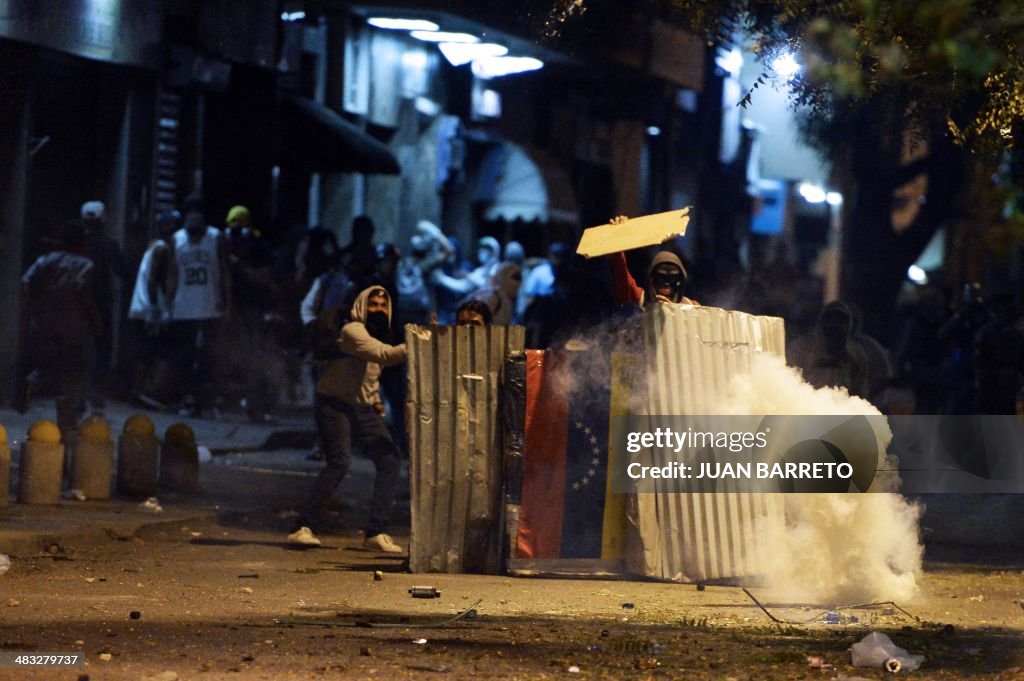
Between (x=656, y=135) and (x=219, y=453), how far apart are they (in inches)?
1003

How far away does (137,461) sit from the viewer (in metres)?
12.2

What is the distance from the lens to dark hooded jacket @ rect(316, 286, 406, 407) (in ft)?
34.4

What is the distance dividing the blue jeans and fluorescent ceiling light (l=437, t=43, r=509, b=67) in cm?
1388

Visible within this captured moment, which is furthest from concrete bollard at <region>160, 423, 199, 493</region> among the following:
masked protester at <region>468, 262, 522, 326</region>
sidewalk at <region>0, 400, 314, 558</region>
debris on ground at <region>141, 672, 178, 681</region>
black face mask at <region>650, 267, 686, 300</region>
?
debris on ground at <region>141, 672, 178, 681</region>

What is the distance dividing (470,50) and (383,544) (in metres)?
15.0

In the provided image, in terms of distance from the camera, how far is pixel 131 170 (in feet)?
63.4

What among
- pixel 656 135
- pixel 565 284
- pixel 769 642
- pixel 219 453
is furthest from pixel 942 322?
pixel 656 135

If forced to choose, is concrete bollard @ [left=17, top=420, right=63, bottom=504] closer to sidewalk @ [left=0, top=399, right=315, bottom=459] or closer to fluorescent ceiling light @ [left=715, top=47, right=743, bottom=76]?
sidewalk @ [left=0, top=399, right=315, bottom=459]

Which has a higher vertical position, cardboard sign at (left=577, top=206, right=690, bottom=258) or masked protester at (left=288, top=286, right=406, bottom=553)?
cardboard sign at (left=577, top=206, right=690, bottom=258)

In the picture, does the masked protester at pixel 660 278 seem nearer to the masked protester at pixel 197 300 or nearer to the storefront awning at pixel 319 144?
the masked protester at pixel 197 300

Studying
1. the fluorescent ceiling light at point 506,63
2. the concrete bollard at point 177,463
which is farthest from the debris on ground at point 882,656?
the fluorescent ceiling light at point 506,63

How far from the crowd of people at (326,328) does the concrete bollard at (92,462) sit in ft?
2.83

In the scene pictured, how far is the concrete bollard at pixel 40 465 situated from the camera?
444 inches

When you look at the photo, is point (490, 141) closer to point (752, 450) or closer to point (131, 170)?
point (131, 170)
